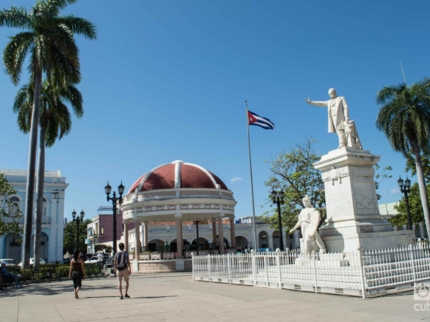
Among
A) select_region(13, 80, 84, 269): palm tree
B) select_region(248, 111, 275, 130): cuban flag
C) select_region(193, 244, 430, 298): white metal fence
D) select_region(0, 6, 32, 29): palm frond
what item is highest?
select_region(0, 6, 32, 29): palm frond

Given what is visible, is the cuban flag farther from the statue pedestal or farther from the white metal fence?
the white metal fence

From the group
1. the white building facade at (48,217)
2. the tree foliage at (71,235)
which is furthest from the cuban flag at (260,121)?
the tree foliage at (71,235)

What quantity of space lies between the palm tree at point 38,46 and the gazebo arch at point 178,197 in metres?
9.42

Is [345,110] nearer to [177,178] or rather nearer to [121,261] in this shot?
[121,261]

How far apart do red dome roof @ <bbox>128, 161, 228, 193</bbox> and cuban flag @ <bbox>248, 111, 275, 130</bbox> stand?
29.0 ft

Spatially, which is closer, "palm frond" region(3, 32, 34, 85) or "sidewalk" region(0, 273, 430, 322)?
"sidewalk" region(0, 273, 430, 322)

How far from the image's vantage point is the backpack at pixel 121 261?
12133 mm

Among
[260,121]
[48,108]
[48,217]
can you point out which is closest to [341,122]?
[260,121]

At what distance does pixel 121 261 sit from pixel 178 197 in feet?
56.9

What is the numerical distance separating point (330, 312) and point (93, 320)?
5.11 meters

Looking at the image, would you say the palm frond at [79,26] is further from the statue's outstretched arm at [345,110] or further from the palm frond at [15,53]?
the statue's outstretched arm at [345,110]

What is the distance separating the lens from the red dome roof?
30.8 meters

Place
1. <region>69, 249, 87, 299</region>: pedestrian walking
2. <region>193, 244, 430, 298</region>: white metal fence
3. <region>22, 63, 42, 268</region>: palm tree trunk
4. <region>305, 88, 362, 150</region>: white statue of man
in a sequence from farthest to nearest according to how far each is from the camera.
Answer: <region>22, 63, 42, 268</region>: palm tree trunk < <region>305, 88, 362, 150</region>: white statue of man < <region>69, 249, 87, 299</region>: pedestrian walking < <region>193, 244, 430, 298</region>: white metal fence

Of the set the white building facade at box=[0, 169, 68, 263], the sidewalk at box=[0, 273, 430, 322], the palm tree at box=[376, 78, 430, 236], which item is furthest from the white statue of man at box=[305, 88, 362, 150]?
the white building facade at box=[0, 169, 68, 263]
